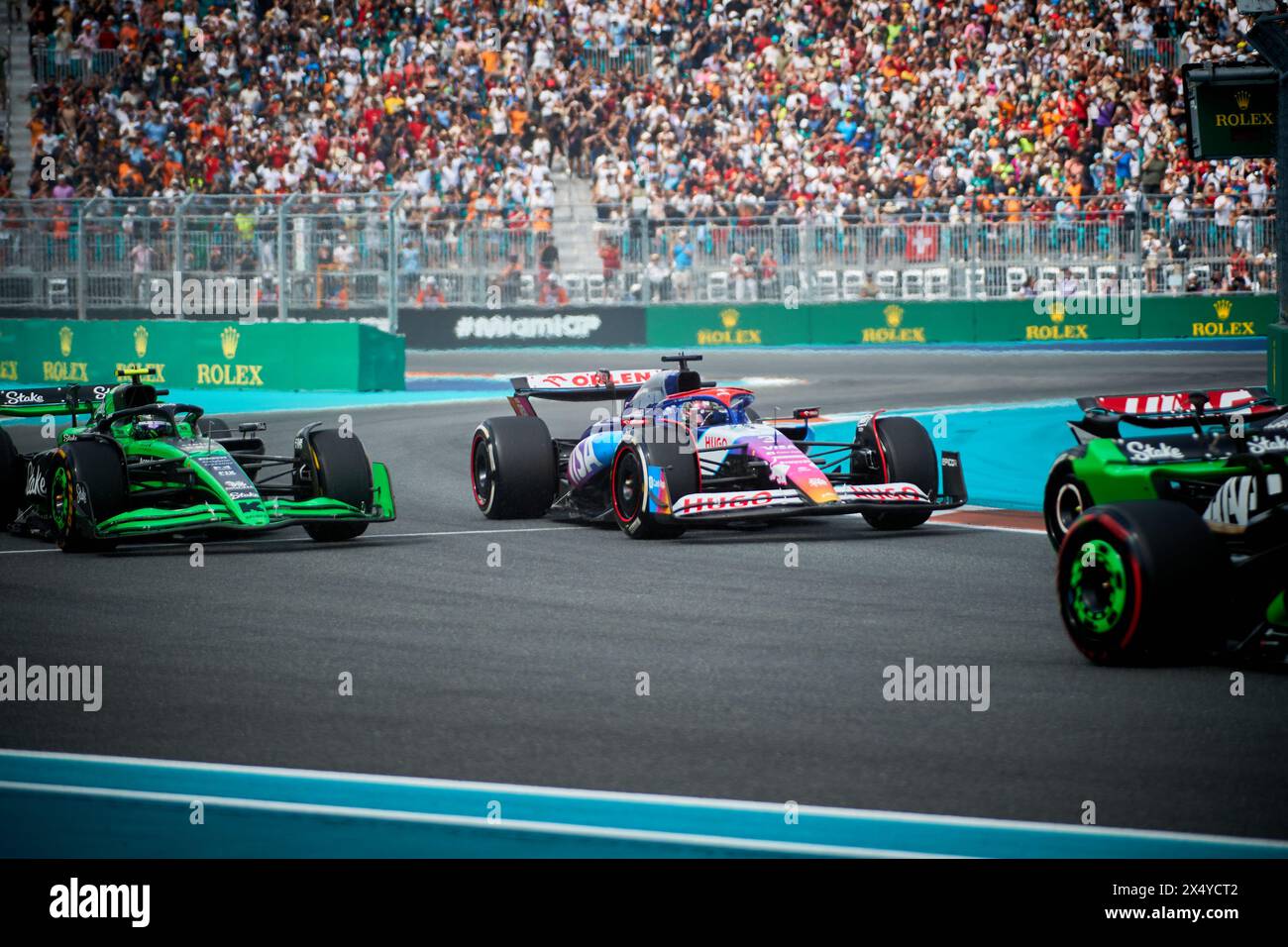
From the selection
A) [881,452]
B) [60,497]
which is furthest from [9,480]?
[881,452]

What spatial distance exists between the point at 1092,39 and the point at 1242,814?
28222mm

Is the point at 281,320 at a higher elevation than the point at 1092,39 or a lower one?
lower

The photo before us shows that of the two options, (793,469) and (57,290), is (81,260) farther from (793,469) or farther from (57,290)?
(793,469)

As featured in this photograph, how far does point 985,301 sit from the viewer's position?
30.0 m

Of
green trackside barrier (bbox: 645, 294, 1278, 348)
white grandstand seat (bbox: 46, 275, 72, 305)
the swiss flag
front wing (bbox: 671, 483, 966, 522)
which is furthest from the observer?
green trackside barrier (bbox: 645, 294, 1278, 348)

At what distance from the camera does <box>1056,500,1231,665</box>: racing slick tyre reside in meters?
6.73

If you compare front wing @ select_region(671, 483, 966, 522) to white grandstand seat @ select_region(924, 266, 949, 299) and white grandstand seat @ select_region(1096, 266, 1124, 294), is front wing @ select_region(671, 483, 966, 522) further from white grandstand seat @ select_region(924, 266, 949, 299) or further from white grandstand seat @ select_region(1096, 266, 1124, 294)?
white grandstand seat @ select_region(1096, 266, 1124, 294)

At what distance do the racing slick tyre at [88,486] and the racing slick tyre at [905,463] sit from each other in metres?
4.47

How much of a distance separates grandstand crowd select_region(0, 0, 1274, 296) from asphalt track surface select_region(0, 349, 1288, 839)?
755 inches

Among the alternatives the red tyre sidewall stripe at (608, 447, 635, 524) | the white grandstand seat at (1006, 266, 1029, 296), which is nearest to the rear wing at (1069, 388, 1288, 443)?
the red tyre sidewall stripe at (608, 447, 635, 524)

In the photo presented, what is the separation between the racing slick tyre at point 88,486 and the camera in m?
10.6

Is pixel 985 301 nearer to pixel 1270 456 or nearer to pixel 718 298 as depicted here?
pixel 718 298
